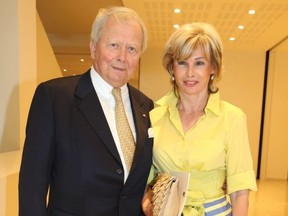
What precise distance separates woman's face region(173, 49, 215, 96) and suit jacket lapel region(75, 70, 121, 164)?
49cm

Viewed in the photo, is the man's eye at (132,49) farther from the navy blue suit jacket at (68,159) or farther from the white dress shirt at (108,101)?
the navy blue suit jacket at (68,159)

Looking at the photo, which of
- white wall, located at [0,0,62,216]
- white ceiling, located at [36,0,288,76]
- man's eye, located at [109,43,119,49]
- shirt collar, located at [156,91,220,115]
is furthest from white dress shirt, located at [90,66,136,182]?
white ceiling, located at [36,0,288,76]

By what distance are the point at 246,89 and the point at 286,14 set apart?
3324 mm

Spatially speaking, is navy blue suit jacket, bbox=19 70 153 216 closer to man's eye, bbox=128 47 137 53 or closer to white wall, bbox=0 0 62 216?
man's eye, bbox=128 47 137 53

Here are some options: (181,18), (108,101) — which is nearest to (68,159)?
(108,101)

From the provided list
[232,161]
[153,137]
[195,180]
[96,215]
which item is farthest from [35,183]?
[232,161]

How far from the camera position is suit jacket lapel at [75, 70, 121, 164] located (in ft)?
4.48

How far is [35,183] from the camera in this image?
4.30 ft

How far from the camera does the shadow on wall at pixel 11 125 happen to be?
267cm

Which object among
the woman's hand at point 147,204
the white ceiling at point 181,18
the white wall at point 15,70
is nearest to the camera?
the woman's hand at point 147,204

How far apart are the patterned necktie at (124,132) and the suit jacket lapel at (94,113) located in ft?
0.26

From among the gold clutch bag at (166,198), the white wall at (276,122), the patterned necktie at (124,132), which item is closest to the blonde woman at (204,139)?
the gold clutch bag at (166,198)

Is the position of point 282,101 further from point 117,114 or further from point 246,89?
point 117,114

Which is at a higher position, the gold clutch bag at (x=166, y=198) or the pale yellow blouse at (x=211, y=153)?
the pale yellow blouse at (x=211, y=153)
